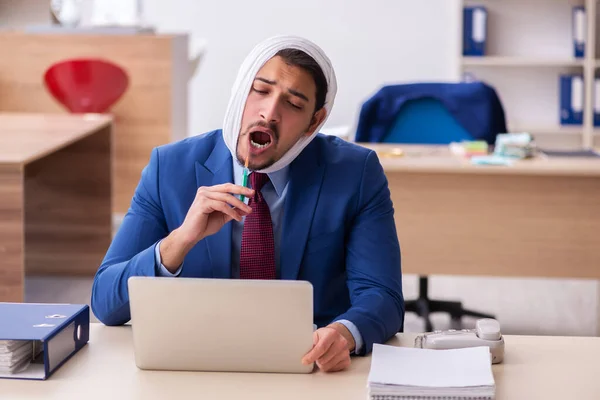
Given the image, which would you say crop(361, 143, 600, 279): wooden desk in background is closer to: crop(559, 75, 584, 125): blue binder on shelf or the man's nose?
the man's nose

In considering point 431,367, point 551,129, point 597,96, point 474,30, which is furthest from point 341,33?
point 431,367

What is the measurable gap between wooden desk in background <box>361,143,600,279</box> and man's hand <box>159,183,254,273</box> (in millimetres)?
1794

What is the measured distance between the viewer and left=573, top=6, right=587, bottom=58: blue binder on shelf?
5.81m

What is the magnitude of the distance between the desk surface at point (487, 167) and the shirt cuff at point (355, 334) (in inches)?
70.7

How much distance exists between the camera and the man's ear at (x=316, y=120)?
1.83 metres

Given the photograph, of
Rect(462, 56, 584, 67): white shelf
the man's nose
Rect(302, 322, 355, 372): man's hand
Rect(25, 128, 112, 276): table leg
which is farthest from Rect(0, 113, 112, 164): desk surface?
Rect(462, 56, 584, 67): white shelf

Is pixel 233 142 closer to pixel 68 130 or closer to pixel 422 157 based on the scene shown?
pixel 422 157

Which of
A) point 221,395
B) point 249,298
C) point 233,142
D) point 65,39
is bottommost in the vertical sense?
point 221,395

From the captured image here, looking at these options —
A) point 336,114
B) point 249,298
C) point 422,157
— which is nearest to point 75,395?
point 249,298

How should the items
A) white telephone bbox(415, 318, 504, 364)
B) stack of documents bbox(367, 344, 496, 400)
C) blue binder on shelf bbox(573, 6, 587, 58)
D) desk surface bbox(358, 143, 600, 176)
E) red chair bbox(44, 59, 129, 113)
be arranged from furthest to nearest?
blue binder on shelf bbox(573, 6, 587, 58), red chair bbox(44, 59, 129, 113), desk surface bbox(358, 143, 600, 176), white telephone bbox(415, 318, 504, 364), stack of documents bbox(367, 344, 496, 400)

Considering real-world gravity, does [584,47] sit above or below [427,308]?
above

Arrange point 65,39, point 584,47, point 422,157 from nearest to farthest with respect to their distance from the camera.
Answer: point 422,157
point 65,39
point 584,47

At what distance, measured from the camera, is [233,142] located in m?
1.78

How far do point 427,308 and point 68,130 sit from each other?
1.58m
